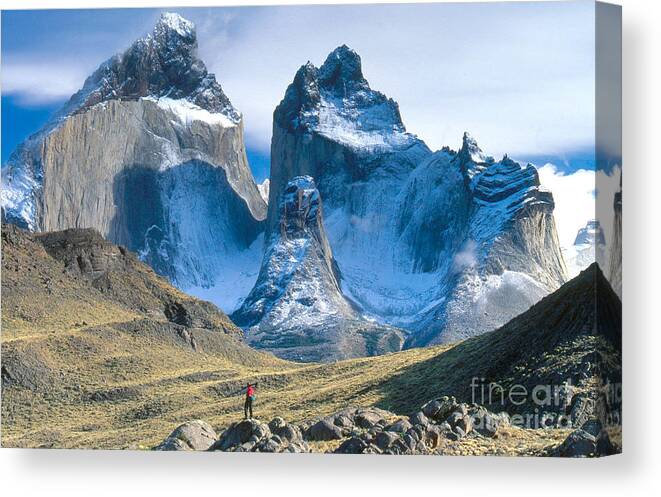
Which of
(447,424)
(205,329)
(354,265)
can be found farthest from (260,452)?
(205,329)

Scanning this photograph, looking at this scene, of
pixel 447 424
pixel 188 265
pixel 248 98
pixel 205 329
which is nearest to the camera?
pixel 447 424

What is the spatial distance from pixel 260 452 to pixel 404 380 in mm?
7261

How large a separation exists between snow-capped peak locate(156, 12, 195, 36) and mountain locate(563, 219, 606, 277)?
1218 cm

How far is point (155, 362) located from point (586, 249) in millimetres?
19223

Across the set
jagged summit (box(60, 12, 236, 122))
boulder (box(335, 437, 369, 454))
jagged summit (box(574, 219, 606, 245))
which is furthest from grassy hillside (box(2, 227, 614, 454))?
jagged summit (box(60, 12, 236, 122))

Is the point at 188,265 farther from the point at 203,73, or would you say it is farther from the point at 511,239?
the point at 511,239

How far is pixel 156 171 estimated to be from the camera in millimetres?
55594

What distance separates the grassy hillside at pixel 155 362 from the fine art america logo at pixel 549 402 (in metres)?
0.33

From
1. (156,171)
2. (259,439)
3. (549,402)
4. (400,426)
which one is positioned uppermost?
(156,171)

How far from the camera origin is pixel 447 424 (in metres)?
43.9

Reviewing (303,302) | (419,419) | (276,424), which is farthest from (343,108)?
(419,419)

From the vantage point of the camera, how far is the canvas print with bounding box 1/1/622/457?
44000 mm

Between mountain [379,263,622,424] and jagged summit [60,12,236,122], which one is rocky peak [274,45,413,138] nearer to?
jagged summit [60,12,236,122]

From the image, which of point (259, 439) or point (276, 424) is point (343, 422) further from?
point (259, 439)
